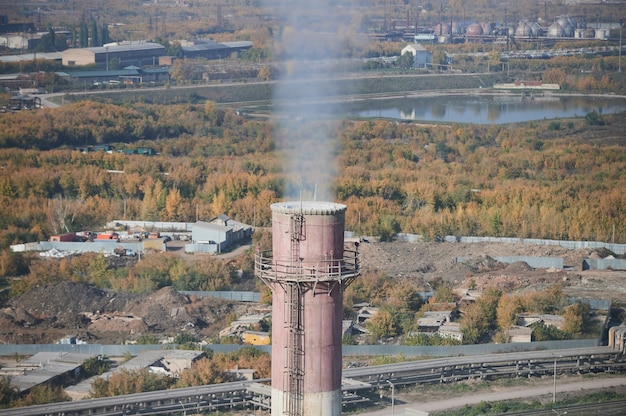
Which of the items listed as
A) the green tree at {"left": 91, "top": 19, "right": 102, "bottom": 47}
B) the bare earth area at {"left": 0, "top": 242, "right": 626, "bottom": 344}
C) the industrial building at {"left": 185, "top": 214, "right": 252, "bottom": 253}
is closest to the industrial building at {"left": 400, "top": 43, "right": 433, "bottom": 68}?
the green tree at {"left": 91, "top": 19, "right": 102, "bottom": 47}

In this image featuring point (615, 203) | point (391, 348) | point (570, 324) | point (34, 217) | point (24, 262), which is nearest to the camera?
point (391, 348)

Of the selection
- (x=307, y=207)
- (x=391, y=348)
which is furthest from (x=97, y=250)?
(x=307, y=207)

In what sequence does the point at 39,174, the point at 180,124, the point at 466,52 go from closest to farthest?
the point at 39,174, the point at 180,124, the point at 466,52

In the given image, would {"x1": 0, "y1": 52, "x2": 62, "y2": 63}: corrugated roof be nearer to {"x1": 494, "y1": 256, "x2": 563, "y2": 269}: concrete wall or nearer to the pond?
the pond

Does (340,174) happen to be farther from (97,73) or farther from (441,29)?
(441,29)

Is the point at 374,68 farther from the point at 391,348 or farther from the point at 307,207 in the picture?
the point at 307,207

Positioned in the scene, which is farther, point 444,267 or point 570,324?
point 444,267

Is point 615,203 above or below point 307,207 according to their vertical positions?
below

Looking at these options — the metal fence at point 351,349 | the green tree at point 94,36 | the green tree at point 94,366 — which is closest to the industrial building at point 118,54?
the green tree at point 94,36
